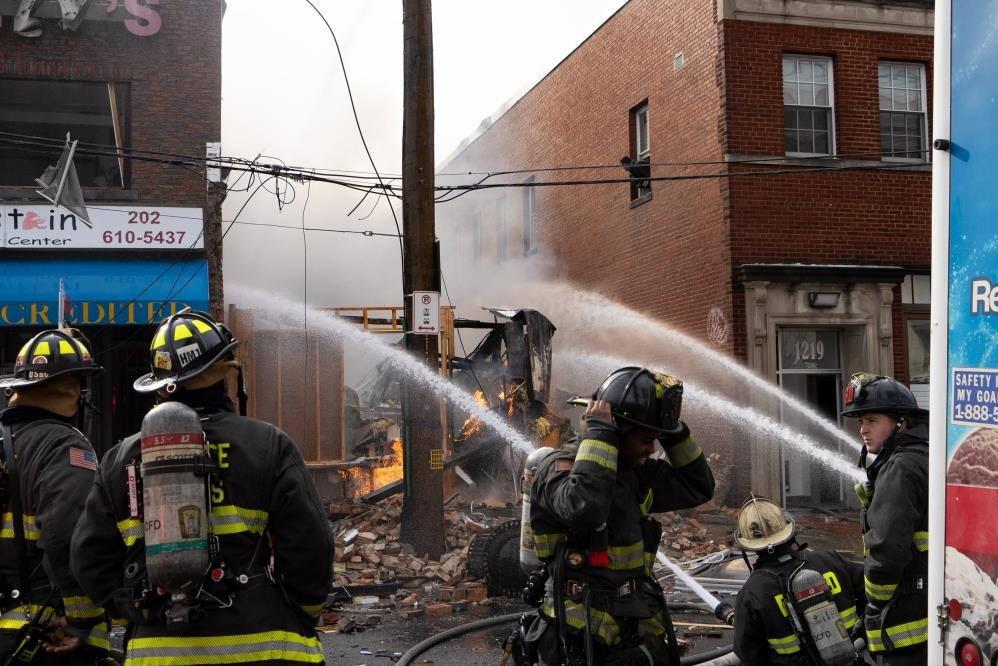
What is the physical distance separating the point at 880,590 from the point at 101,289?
11.4 m

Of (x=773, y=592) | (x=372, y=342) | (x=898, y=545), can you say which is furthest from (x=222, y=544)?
(x=372, y=342)

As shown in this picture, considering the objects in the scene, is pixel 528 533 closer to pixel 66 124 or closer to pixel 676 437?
pixel 676 437

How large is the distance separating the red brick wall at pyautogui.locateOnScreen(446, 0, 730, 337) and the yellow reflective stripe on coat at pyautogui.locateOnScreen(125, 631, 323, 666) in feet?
39.5

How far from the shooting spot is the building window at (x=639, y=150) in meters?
17.0

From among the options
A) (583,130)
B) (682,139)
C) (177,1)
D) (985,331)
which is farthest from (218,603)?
(583,130)

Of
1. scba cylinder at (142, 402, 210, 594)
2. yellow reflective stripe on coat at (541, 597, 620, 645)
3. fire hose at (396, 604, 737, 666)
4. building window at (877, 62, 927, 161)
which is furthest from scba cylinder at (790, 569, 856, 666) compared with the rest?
building window at (877, 62, 927, 161)

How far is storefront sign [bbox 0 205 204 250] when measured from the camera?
42.8ft

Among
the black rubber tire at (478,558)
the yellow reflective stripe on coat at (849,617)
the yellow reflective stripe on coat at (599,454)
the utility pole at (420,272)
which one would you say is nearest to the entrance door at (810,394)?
the utility pole at (420,272)

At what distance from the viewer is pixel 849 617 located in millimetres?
4445

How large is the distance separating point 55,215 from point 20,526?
10.6 m

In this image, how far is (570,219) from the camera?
2030 cm

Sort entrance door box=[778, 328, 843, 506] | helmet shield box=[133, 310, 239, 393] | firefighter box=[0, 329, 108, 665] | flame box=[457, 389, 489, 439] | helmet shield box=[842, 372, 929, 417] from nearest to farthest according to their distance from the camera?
helmet shield box=[133, 310, 239, 393]
firefighter box=[0, 329, 108, 665]
helmet shield box=[842, 372, 929, 417]
flame box=[457, 389, 489, 439]
entrance door box=[778, 328, 843, 506]

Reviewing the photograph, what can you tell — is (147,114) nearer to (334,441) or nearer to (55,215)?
(55,215)

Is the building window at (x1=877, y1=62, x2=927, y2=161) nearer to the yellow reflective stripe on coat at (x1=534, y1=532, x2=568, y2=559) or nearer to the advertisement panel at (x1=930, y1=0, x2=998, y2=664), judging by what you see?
the yellow reflective stripe on coat at (x1=534, y1=532, x2=568, y2=559)
